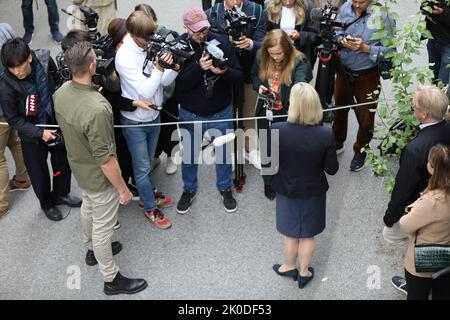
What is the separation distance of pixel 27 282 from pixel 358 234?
2.36 metres

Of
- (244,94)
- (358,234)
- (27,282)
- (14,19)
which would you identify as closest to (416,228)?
(358,234)

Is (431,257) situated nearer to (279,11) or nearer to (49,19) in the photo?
(279,11)

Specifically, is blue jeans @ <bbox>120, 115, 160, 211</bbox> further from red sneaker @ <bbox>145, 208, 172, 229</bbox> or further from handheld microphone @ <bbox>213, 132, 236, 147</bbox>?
handheld microphone @ <bbox>213, 132, 236, 147</bbox>

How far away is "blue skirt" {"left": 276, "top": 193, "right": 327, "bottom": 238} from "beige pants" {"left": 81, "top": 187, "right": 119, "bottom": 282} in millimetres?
1052

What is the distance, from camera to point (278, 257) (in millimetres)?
3928

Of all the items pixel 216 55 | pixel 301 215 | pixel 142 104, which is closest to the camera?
pixel 301 215

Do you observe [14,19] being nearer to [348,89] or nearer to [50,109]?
[50,109]

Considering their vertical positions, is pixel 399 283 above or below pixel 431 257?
below

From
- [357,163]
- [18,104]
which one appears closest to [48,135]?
Answer: [18,104]

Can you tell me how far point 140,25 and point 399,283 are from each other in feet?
7.81

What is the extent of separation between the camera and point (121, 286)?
144 inches

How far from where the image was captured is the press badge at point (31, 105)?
12.8 feet

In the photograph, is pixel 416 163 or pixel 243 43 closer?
pixel 416 163

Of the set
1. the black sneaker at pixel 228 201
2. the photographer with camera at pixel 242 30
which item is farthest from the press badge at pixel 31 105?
the black sneaker at pixel 228 201
